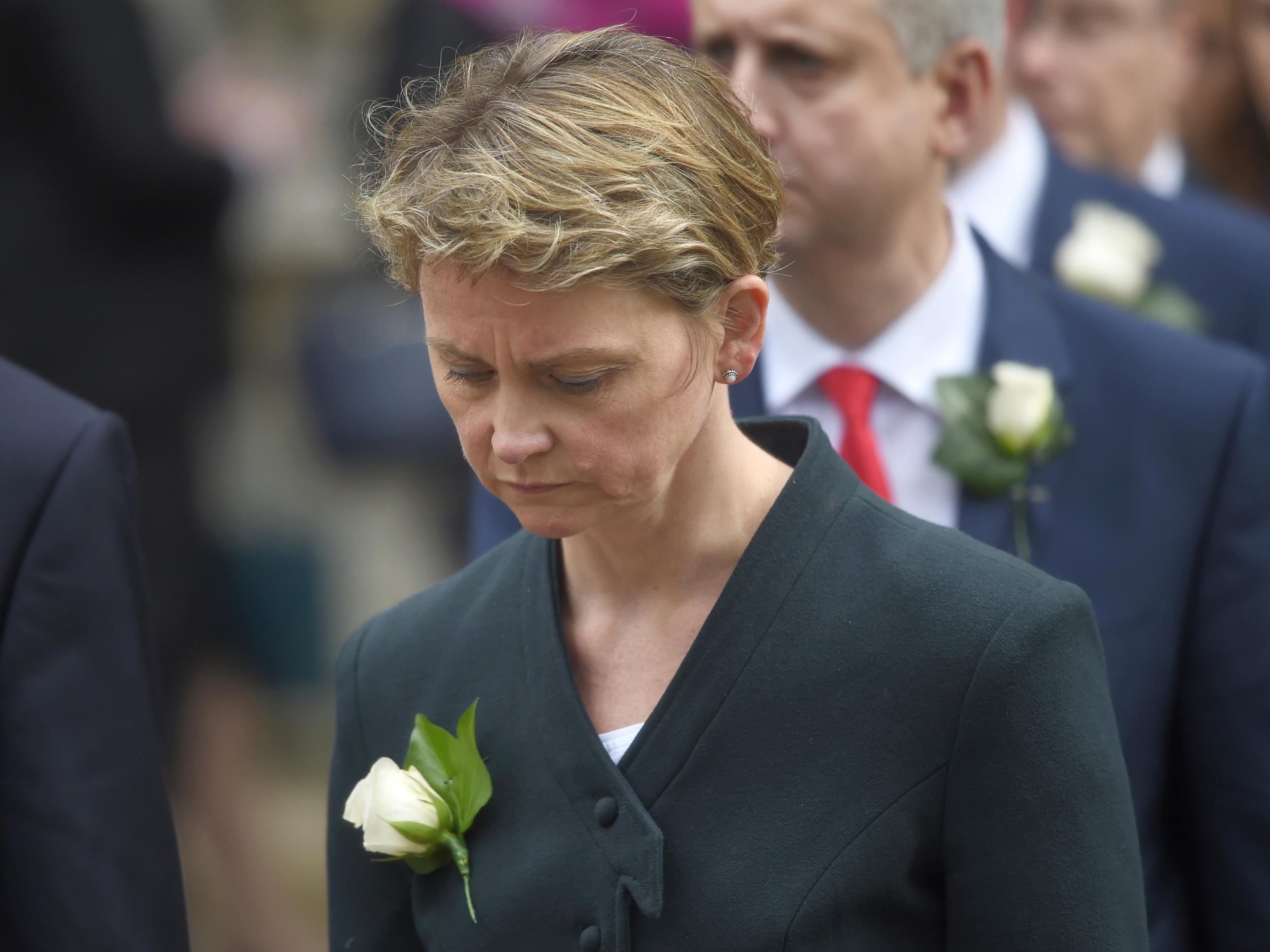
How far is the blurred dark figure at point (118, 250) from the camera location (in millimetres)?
4109

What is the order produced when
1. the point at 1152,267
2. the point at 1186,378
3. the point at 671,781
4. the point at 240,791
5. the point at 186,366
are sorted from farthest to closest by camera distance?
the point at 240,791 < the point at 186,366 < the point at 1152,267 < the point at 1186,378 < the point at 671,781

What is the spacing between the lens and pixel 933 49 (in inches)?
108

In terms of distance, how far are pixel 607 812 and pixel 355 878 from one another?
1.51ft

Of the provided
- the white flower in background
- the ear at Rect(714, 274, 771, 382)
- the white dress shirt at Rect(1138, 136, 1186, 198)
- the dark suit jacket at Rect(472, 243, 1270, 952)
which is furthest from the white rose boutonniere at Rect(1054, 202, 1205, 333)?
the ear at Rect(714, 274, 771, 382)

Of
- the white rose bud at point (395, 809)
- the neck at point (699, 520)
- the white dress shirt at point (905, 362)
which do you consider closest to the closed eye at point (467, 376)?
the neck at point (699, 520)

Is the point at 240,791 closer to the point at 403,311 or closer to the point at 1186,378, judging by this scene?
the point at 403,311

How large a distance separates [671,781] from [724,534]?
30 centimetres

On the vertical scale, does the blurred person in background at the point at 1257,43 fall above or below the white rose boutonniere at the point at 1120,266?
above

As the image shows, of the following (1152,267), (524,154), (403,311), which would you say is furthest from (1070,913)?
(403,311)

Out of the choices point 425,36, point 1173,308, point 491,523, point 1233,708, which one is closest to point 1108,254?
point 1173,308

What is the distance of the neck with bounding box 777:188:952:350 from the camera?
2764 mm

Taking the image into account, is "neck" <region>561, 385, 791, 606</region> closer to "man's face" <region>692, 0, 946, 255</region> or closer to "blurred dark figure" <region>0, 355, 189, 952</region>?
"blurred dark figure" <region>0, 355, 189, 952</region>

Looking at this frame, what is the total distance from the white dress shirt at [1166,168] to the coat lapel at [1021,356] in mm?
2011

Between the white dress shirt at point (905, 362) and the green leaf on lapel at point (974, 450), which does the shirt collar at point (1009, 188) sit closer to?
the white dress shirt at point (905, 362)
